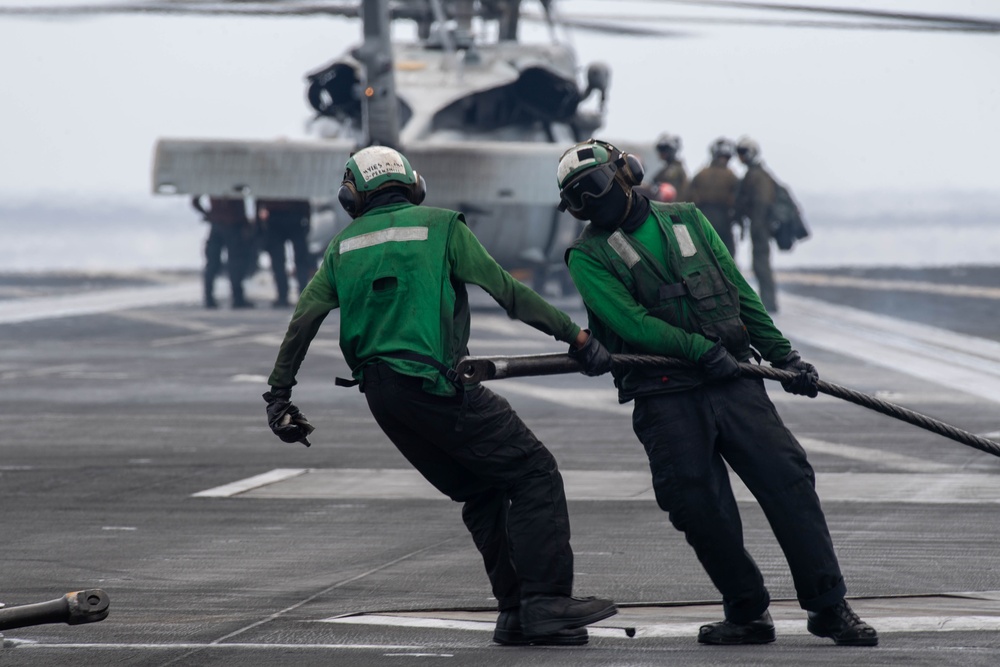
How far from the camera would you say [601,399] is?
13.8 meters

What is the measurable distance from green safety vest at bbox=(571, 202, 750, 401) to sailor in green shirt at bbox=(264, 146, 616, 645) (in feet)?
0.87

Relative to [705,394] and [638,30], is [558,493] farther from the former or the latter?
[638,30]

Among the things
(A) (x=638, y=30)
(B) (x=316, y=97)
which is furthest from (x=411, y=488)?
(A) (x=638, y=30)

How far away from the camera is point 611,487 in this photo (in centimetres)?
918

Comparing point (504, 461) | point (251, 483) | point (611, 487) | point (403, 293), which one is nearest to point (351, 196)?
point (403, 293)

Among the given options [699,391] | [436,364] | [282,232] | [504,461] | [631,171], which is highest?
[631,171]

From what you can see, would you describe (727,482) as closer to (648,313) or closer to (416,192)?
(648,313)

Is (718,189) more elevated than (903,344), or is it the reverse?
(718,189)

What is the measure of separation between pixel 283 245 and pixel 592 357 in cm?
1983

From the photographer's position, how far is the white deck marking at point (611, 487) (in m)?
8.74

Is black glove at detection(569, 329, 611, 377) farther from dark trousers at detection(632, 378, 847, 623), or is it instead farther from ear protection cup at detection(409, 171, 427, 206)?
ear protection cup at detection(409, 171, 427, 206)

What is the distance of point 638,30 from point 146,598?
2186 centimetres

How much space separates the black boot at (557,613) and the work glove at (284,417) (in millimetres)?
1018

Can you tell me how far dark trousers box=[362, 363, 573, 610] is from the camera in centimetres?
556
